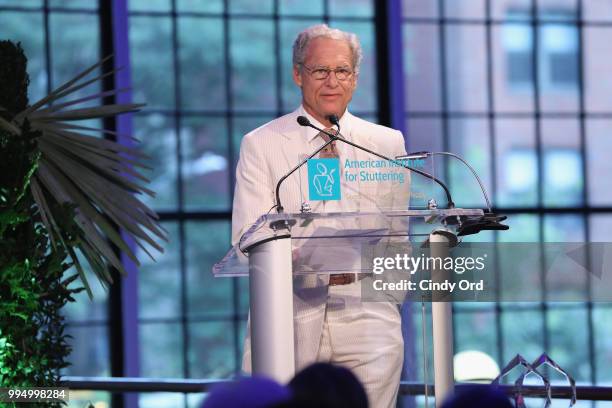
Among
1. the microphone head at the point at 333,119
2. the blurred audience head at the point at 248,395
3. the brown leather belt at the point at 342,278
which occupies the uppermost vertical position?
the microphone head at the point at 333,119

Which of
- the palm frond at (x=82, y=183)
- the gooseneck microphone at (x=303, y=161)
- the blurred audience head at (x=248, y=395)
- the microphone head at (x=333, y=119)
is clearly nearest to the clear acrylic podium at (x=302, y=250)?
the gooseneck microphone at (x=303, y=161)

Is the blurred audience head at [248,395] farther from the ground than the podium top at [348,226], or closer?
closer

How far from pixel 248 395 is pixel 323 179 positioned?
1725 mm

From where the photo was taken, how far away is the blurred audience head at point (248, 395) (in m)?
1.44

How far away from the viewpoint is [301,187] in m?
3.15

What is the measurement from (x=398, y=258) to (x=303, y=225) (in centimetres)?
25

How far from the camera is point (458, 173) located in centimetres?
870

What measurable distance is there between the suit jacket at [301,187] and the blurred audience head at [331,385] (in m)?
1.23

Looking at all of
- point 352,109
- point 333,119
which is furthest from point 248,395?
point 352,109

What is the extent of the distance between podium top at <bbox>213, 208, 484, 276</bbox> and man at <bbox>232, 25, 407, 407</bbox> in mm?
78

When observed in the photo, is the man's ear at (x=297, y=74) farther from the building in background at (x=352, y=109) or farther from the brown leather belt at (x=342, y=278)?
the building in background at (x=352, y=109)

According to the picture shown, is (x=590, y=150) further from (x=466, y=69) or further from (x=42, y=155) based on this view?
(x=42, y=155)

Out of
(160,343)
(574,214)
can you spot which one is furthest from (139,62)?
(574,214)

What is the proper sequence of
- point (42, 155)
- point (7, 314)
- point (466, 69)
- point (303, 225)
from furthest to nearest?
point (466, 69), point (42, 155), point (7, 314), point (303, 225)
